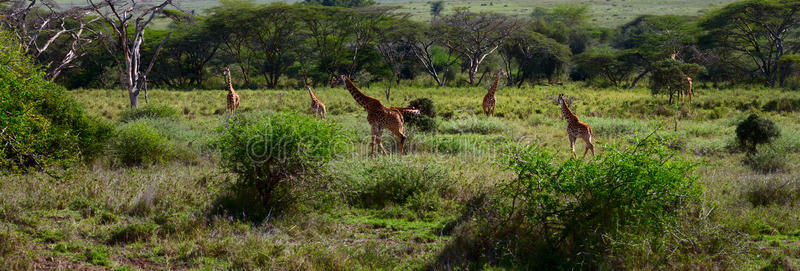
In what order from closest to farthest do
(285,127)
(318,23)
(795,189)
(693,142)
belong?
1. (285,127)
2. (795,189)
3. (693,142)
4. (318,23)

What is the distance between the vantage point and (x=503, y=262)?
4.86 m

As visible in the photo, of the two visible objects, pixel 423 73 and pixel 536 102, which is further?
pixel 423 73

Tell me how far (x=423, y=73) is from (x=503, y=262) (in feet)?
133

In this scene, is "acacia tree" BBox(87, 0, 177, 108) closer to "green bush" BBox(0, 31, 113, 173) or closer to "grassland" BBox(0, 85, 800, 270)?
"green bush" BBox(0, 31, 113, 173)

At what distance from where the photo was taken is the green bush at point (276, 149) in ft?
19.9

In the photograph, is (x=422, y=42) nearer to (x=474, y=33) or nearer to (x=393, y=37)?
(x=393, y=37)

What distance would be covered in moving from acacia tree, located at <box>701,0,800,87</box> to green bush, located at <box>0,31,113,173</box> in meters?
30.4

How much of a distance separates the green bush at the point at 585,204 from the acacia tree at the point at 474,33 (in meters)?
30.6

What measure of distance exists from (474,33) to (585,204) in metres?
31.4

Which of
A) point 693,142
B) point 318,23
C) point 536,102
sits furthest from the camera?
point 318,23

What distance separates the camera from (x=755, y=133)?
11180 millimetres

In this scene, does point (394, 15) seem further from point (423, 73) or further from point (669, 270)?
point (669, 270)

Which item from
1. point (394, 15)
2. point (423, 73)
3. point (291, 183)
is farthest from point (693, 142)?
point (423, 73)

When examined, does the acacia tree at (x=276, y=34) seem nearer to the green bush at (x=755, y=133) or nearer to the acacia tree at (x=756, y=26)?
the acacia tree at (x=756, y=26)
